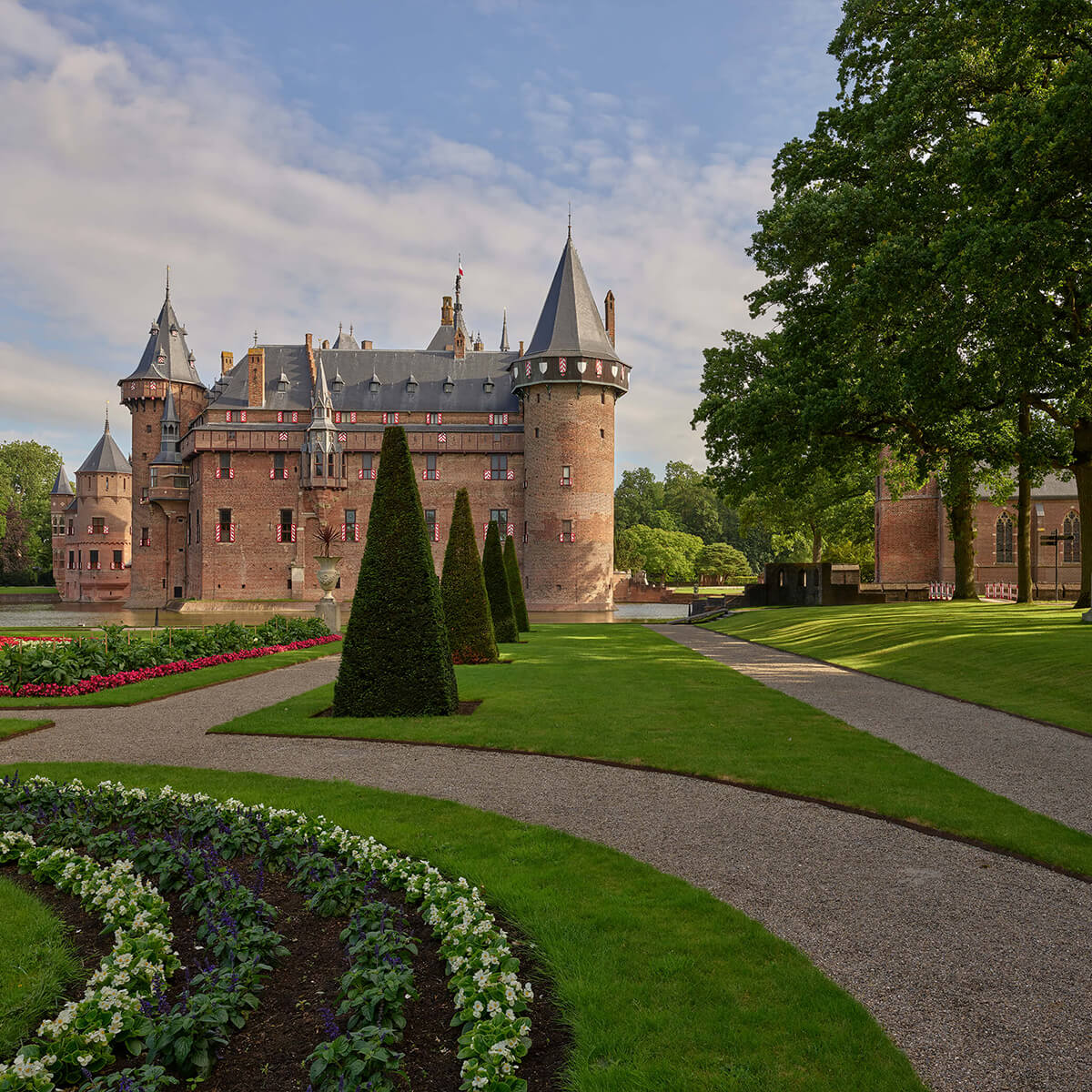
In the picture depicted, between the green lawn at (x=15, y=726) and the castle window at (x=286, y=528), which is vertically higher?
the castle window at (x=286, y=528)

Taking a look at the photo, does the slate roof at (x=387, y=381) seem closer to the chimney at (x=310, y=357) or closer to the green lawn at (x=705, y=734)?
the chimney at (x=310, y=357)

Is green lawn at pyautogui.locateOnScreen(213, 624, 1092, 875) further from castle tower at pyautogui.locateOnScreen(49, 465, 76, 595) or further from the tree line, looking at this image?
castle tower at pyautogui.locateOnScreen(49, 465, 76, 595)

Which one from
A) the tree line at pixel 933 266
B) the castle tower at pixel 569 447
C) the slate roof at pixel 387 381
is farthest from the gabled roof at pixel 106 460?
the tree line at pixel 933 266

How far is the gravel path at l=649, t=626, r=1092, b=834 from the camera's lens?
809cm

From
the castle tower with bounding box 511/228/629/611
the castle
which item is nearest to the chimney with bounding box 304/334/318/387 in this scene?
the castle

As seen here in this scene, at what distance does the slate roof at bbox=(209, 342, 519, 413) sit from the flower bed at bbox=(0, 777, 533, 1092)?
5549cm

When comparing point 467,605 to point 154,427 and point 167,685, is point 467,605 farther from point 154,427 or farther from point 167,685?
point 154,427

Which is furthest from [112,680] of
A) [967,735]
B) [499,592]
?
[967,735]

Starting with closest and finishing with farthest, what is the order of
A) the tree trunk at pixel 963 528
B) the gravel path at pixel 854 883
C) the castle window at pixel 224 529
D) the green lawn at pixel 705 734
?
the gravel path at pixel 854 883 < the green lawn at pixel 705 734 < the tree trunk at pixel 963 528 < the castle window at pixel 224 529

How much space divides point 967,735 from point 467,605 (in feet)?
35.1

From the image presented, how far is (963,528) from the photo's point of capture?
31.0 metres

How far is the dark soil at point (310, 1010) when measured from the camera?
3553 mm

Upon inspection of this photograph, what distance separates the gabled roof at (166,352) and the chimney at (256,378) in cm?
707

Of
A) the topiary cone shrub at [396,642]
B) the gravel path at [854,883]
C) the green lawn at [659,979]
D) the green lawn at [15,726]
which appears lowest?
the green lawn at [15,726]
